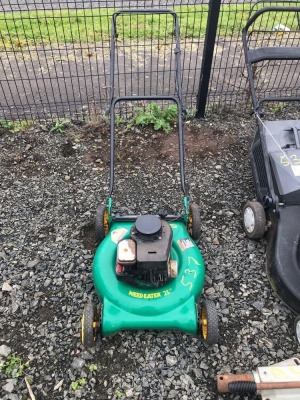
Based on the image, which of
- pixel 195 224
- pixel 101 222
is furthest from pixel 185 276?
pixel 101 222

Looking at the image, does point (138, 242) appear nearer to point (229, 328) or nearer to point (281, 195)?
point (229, 328)

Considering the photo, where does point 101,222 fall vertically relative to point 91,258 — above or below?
above

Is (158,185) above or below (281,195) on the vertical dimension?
below

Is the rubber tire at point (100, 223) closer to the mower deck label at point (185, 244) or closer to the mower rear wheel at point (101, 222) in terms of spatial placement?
the mower rear wheel at point (101, 222)

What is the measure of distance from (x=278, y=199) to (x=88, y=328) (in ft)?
5.14

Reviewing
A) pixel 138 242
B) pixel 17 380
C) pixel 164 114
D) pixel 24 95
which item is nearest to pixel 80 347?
pixel 17 380

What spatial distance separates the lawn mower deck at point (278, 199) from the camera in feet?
8.75

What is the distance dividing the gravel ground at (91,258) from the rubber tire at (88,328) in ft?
0.47

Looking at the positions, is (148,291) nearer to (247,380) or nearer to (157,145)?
(247,380)

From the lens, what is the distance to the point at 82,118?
14.8ft

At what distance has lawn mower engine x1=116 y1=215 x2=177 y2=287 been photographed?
224 cm

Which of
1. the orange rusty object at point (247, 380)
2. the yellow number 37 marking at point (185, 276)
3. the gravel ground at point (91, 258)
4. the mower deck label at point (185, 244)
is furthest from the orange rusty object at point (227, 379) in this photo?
the mower deck label at point (185, 244)

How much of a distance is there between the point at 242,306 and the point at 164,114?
2.36 meters

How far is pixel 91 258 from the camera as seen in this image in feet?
9.90
